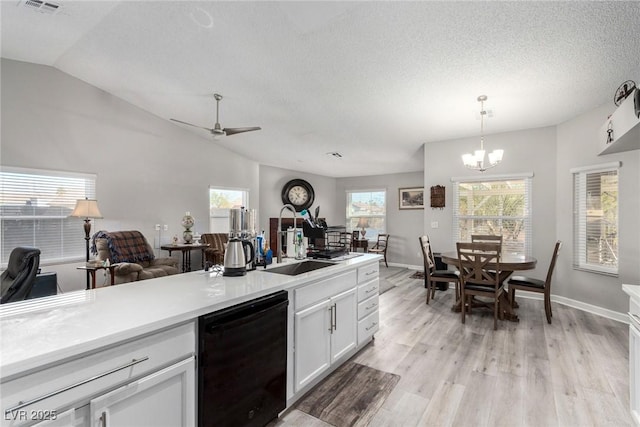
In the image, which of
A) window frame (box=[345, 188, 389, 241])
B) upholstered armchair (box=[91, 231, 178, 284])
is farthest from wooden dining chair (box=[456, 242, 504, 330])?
window frame (box=[345, 188, 389, 241])

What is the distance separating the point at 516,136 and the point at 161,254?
6.49m

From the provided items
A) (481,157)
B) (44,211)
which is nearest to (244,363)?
(481,157)

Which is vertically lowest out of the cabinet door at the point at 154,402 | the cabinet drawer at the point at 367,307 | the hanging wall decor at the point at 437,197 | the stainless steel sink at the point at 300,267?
the cabinet drawer at the point at 367,307

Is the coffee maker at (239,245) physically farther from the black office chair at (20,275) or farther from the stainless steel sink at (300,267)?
the black office chair at (20,275)

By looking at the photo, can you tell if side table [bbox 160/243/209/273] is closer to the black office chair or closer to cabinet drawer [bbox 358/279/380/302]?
the black office chair

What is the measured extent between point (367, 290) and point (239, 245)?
141 centimetres

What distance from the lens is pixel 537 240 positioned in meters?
4.67

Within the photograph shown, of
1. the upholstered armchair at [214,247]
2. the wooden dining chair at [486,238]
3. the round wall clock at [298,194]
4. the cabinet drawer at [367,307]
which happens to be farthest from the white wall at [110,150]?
the wooden dining chair at [486,238]

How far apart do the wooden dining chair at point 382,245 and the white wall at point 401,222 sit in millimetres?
161

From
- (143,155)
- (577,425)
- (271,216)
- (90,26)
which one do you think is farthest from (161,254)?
(577,425)

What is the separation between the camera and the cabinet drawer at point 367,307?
276cm

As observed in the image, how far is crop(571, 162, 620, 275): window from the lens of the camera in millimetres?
3863

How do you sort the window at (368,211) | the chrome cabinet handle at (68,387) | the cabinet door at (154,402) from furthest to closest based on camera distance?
the window at (368,211) → the cabinet door at (154,402) → the chrome cabinet handle at (68,387)

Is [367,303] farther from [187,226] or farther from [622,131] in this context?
[187,226]
